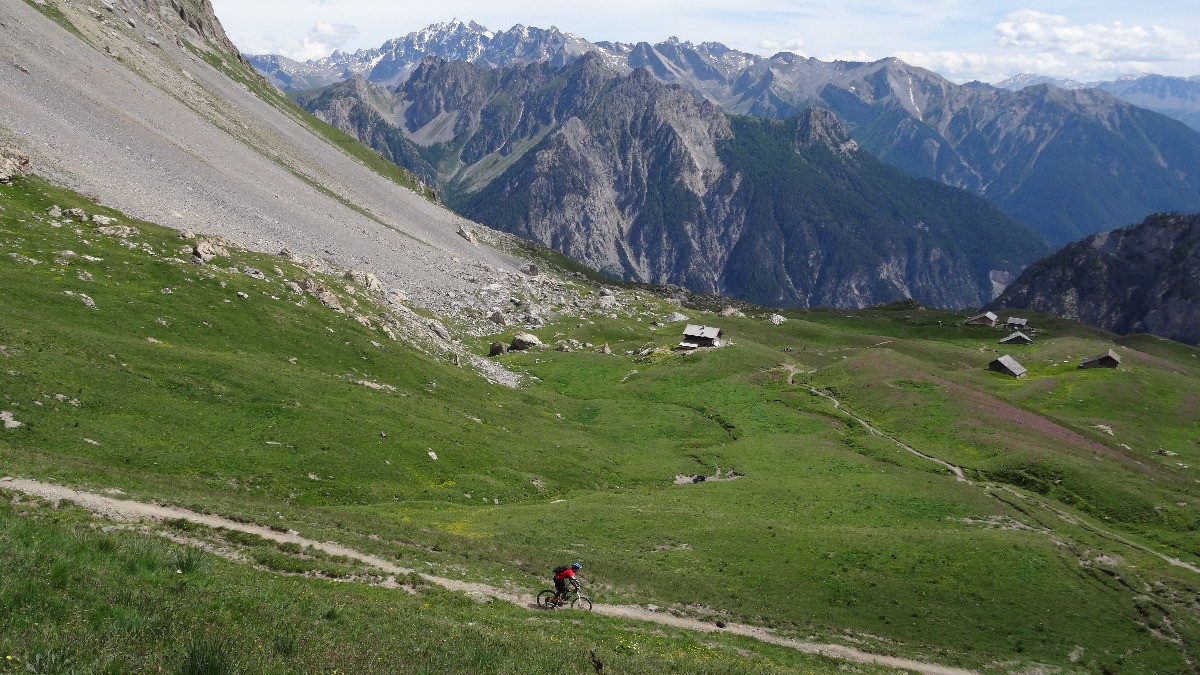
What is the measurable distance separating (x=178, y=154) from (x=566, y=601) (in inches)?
4799

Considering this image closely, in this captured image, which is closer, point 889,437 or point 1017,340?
point 889,437

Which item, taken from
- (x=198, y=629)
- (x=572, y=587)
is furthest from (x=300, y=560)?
(x=198, y=629)

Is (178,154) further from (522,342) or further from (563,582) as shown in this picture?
(563,582)

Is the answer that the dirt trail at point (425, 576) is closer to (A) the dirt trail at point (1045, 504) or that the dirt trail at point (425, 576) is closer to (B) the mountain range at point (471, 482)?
(B) the mountain range at point (471, 482)

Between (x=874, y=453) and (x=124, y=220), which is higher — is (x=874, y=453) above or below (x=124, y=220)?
below

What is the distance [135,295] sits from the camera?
59.8 meters

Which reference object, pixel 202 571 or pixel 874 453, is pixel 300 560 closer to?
pixel 202 571

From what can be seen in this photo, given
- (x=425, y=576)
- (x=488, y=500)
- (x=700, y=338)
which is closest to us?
(x=425, y=576)

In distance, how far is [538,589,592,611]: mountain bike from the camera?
106ft

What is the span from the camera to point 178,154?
396 ft

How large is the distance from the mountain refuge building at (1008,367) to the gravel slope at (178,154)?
3750 inches

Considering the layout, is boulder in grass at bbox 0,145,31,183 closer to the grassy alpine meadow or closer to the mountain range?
the mountain range

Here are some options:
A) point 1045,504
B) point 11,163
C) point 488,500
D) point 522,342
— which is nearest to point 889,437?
point 1045,504

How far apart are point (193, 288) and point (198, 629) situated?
59.5 metres
